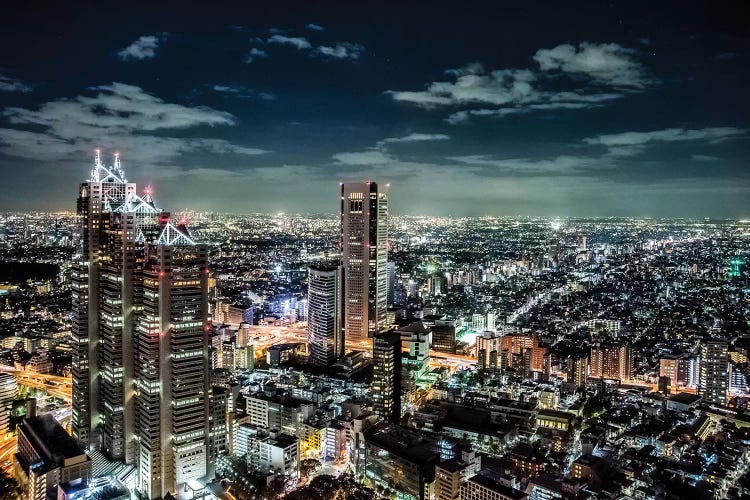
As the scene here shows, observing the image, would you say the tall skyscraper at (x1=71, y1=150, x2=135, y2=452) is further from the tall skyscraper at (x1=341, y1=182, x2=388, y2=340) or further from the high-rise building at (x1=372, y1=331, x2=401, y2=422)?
the tall skyscraper at (x1=341, y1=182, x2=388, y2=340)

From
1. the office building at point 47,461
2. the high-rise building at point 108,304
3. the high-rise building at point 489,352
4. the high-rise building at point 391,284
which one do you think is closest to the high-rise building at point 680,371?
the high-rise building at point 489,352

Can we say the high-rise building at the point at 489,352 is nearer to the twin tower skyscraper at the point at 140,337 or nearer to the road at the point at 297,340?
the road at the point at 297,340

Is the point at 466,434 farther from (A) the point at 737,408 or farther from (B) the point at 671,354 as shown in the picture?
(B) the point at 671,354

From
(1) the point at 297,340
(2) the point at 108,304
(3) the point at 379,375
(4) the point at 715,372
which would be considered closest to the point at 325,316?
(1) the point at 297,340

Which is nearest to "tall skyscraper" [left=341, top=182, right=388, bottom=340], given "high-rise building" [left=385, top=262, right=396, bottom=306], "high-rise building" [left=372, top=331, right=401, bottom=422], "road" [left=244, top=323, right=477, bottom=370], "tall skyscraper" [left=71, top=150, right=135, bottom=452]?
"road" [left=244, top=323, right=477, bottom=370]

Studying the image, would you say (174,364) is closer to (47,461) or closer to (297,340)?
(47,461)

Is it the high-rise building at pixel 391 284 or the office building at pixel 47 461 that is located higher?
the high-rise building at pixel 391 284
